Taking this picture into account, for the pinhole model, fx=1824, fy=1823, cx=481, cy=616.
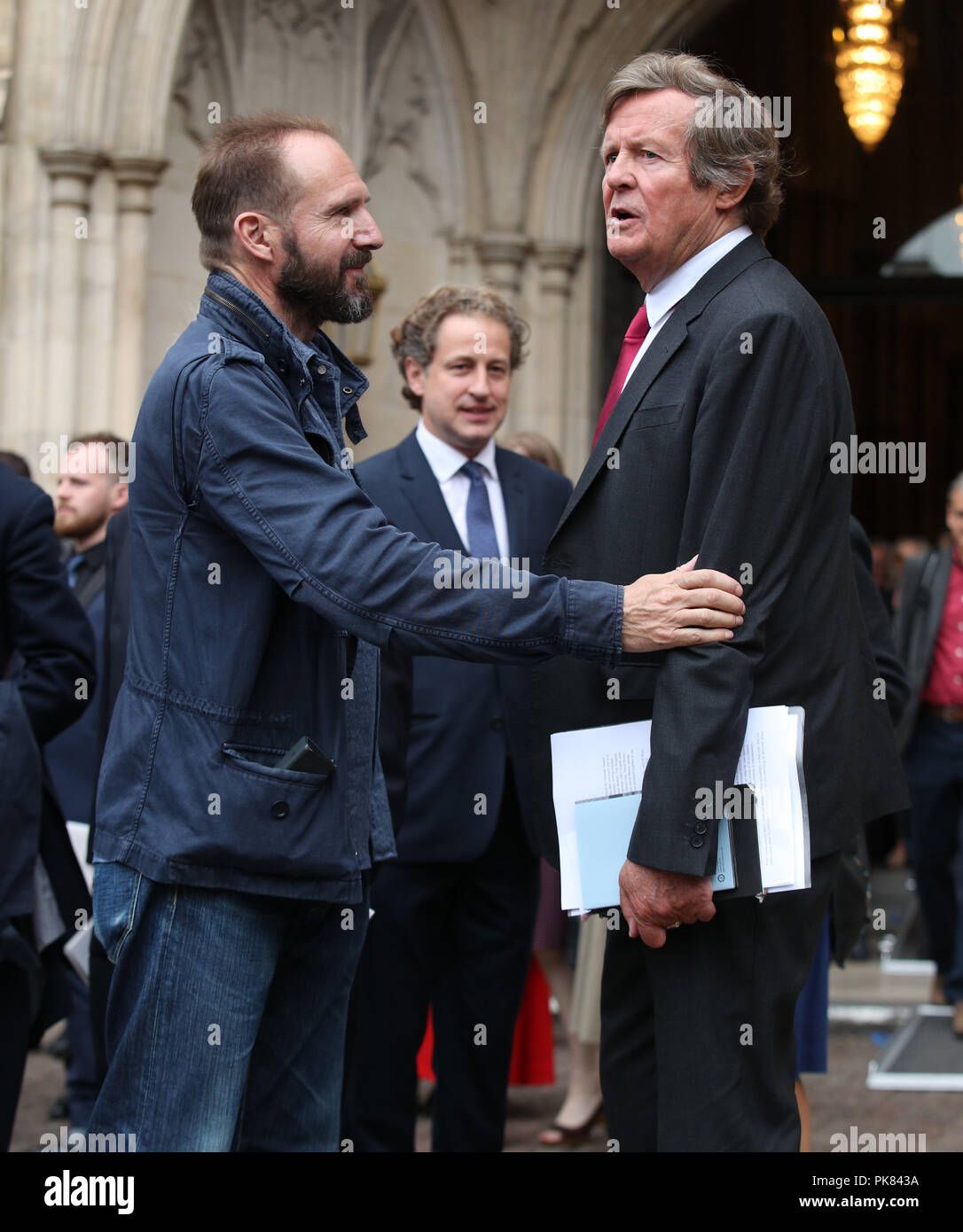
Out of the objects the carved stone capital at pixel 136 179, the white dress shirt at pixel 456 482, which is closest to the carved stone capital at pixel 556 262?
the carved stone capital at pixel 136 179

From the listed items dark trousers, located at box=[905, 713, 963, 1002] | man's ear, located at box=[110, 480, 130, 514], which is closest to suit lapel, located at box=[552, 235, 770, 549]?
man's ear, located at box=[110, 480, 130, 514]

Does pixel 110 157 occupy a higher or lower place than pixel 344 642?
higher

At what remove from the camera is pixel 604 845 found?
2711mm

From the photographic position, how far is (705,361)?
2.67 metres

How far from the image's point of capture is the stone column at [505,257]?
9.91m

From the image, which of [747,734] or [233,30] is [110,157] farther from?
[747,734]

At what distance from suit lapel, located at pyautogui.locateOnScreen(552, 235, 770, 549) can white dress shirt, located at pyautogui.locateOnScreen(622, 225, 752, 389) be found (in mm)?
15

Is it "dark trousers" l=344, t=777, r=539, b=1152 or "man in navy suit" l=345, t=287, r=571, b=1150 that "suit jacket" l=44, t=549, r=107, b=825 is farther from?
"dark trousers" l=344, t=777, r=539, b=1152

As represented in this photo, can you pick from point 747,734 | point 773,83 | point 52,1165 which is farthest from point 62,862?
point 773,83

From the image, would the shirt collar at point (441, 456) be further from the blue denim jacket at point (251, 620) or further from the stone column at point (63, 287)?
the stone column at point (63, 287)

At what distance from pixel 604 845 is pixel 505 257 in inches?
298

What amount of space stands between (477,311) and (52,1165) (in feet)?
7.82

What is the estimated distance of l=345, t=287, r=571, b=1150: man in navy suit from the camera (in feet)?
13.5

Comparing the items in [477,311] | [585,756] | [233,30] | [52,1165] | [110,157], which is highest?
[233,30]
